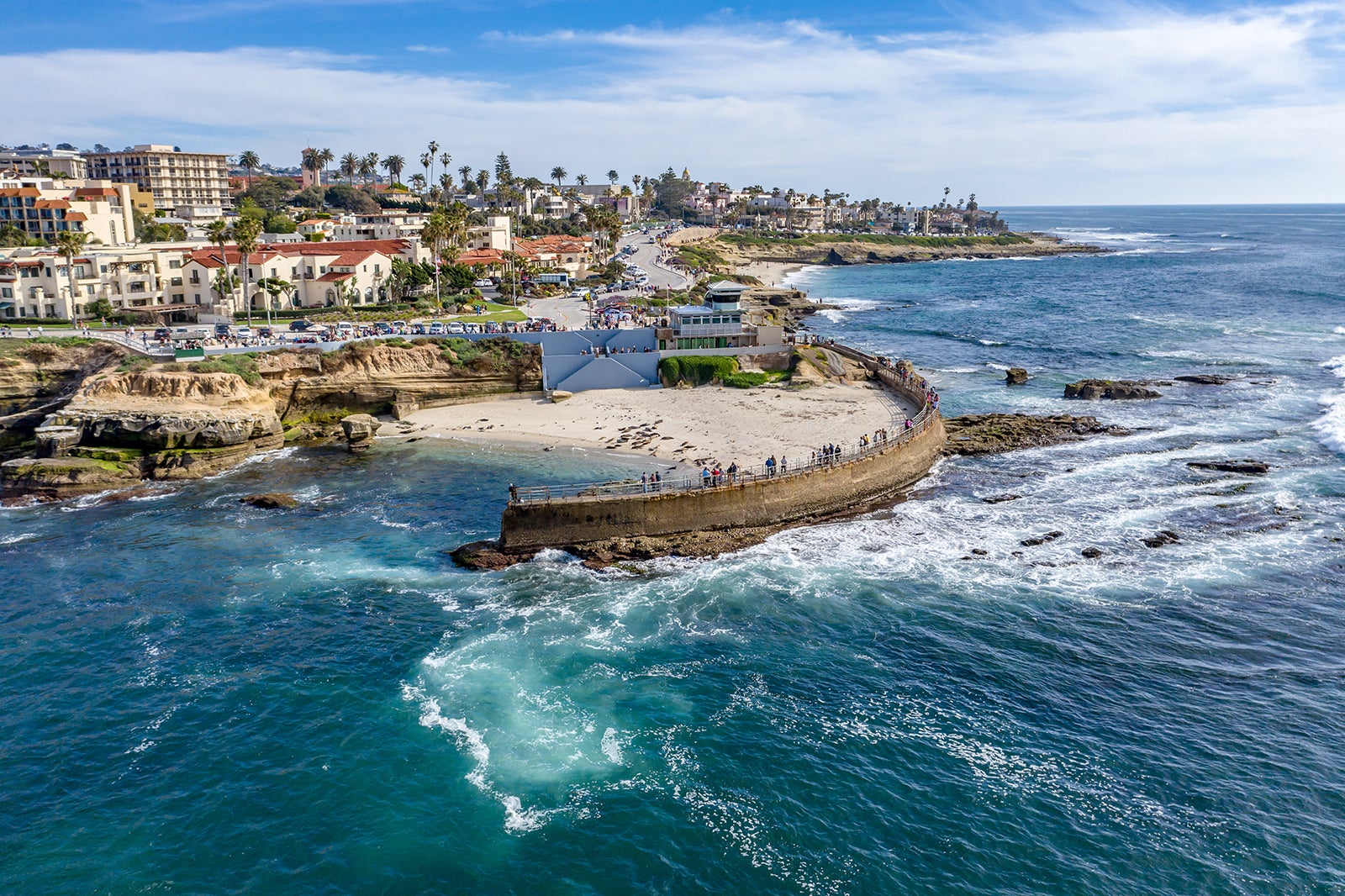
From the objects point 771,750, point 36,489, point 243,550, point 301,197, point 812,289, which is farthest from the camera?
point 301,197

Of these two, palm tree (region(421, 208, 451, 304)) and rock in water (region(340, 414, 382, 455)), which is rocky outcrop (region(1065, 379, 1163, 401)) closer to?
rock in water (region(340, 414, 382, 455))

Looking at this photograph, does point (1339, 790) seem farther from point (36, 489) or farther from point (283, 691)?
point (36, 489)

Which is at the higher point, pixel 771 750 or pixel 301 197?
pixel 301 197

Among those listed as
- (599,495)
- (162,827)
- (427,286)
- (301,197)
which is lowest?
(162,827)

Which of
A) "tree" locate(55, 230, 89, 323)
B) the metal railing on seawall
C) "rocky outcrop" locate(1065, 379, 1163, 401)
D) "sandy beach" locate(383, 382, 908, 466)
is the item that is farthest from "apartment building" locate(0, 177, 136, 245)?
"rocky outcrop" locate(1065, 379, 1163, 401)

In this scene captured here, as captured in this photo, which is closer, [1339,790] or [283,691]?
[1339,790]

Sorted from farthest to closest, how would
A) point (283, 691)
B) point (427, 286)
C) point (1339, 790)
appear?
point (427, 286)
point (283, 691)
point (1339, 790)

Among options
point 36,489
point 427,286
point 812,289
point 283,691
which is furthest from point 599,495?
point 812,289

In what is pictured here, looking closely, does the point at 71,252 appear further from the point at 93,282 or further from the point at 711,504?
the point at 711,504
